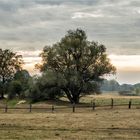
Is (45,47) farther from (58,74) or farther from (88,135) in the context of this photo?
(88,135)

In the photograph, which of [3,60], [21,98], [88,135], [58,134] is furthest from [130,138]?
[3,60]

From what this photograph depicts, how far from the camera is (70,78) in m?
87.2

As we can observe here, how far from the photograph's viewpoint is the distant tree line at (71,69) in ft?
288

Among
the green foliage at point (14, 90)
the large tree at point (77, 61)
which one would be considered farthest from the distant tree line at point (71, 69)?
the green foliage at point (14, 90)

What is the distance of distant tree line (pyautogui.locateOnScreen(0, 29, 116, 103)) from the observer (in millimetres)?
87831

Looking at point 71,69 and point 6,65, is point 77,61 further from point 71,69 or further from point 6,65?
point 6,65

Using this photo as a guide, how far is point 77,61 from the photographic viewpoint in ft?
295

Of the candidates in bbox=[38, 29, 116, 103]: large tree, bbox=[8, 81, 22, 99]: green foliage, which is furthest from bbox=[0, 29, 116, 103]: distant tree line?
bbox=[8, 81, 22, 99]: green foliage

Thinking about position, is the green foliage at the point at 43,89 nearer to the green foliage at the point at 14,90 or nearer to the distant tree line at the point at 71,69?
the distant tree line at the point at 71,69

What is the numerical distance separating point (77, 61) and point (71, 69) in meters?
1.92

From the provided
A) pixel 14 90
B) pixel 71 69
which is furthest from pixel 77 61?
pixel 14 90

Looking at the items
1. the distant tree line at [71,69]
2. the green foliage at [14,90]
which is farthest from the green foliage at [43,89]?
the green foliage at [14,90]

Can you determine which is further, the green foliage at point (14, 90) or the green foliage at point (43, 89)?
the green foliage at point (14, 90)

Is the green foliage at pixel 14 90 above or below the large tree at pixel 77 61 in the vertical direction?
below
